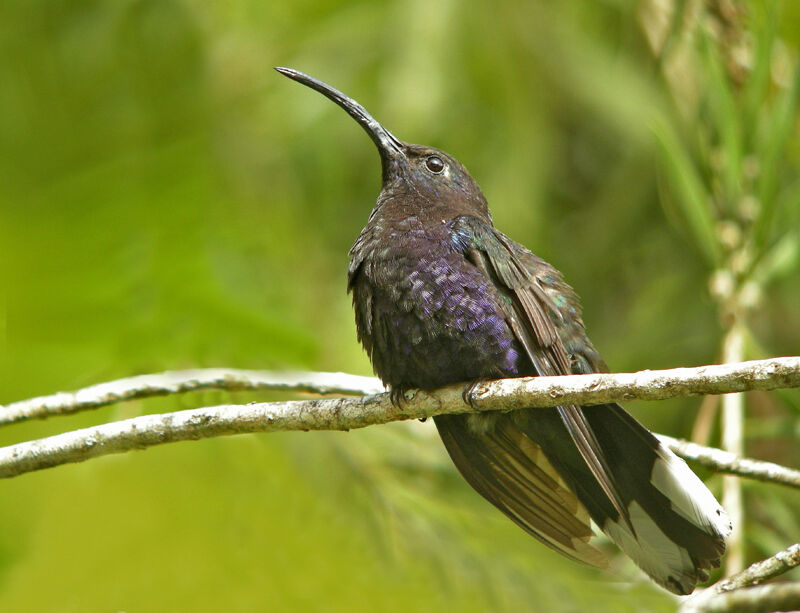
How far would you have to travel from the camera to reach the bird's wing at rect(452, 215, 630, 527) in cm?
253

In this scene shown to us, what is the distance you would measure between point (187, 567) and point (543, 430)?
1116 millimetres

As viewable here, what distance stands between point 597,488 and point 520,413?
0.30 metres

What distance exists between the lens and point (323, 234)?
5352 millimetres

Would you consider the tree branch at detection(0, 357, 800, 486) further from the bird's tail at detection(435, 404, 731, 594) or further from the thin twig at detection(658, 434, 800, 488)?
the bird's tail at detection(435, 404, 731, 594)

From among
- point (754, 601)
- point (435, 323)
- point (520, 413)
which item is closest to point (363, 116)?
point (435, 323)

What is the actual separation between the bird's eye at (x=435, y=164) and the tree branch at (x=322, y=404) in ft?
3.33

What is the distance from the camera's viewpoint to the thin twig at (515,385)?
179cm

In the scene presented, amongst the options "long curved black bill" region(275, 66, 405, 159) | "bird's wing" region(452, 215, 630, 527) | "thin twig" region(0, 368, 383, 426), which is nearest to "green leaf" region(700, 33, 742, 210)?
"bird's wing" region(452, 215, 630, 527)

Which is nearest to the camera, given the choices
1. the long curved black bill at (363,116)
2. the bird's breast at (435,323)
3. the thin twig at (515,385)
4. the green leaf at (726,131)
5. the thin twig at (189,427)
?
the thin twig at (515,385)

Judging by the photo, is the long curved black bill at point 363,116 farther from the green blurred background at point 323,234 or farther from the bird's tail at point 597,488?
the bird's tail at point 597,488

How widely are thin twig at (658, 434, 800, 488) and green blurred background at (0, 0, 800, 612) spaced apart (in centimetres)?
38

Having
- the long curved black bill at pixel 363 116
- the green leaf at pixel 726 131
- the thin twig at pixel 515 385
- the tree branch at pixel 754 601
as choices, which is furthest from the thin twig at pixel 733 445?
the long curved black bill at pixel 363 116

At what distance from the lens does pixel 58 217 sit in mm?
3023

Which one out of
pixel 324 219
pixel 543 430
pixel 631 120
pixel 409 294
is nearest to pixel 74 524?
pixel 409 294
